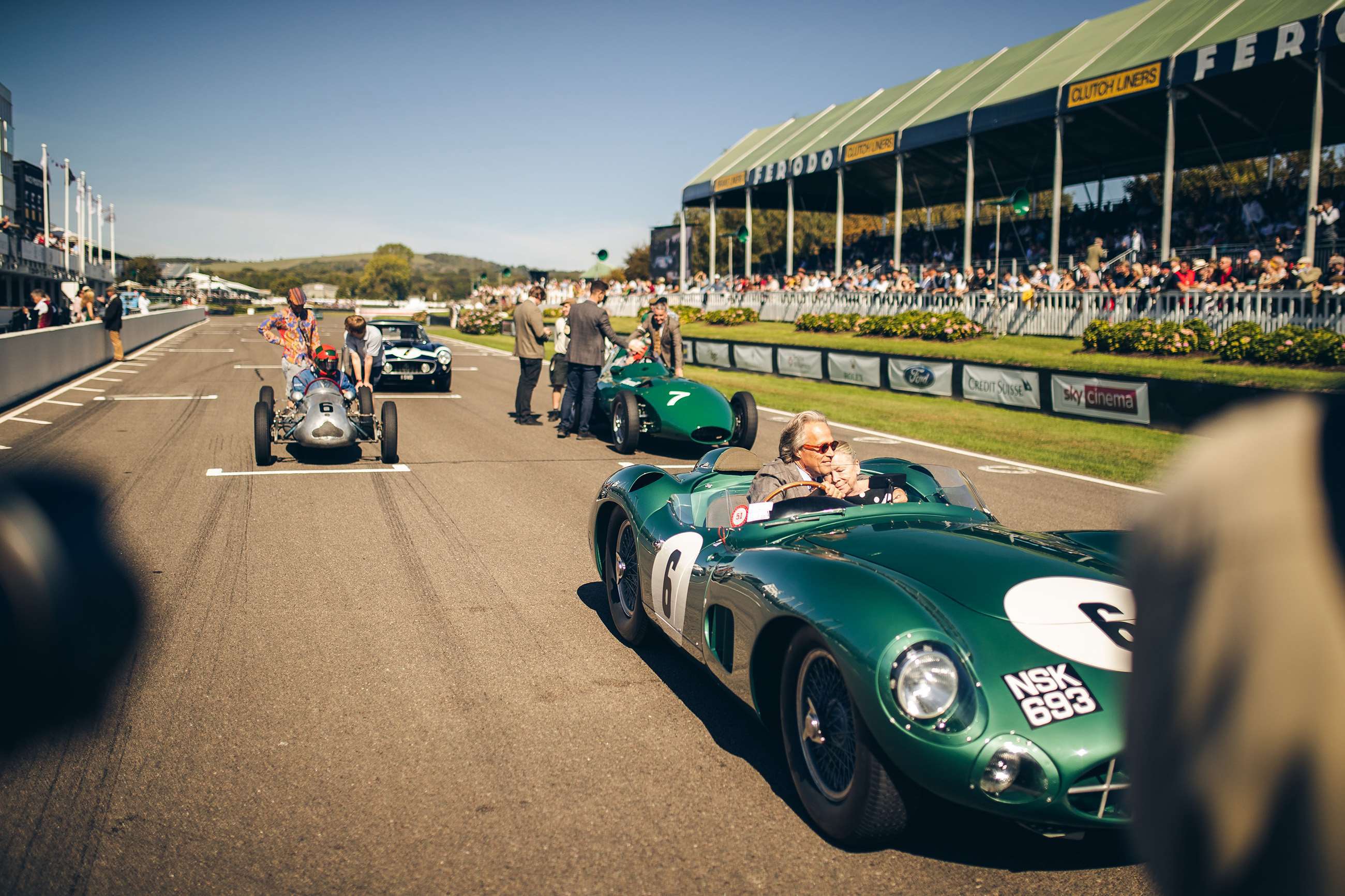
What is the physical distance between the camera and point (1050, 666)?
2.89m

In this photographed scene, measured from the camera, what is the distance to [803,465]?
4.95 meters

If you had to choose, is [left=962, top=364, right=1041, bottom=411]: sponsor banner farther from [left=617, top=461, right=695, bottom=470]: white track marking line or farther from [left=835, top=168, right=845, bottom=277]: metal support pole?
[left=835, top=168, right=845, bottom=277]: metal support pole

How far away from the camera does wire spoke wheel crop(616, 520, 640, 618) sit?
519 centimetres

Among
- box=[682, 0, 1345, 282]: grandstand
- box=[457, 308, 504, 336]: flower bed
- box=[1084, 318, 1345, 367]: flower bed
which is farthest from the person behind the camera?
box=[457, 308, 504, 336]: flower bed

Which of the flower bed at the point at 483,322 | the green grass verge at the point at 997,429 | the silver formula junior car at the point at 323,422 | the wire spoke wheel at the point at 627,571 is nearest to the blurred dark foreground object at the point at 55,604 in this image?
the wire spoke wheel at the point at 627,571

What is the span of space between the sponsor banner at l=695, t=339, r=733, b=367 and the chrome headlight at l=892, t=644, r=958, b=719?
23204mm

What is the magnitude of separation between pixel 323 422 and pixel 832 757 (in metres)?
8.38

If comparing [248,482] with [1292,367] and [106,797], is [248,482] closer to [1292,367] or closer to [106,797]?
[106,797]

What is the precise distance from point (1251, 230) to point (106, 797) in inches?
1046

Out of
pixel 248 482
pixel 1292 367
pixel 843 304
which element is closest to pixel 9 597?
pixel 248 482

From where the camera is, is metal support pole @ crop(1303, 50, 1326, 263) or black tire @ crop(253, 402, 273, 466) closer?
black tire @ crop(253, 402, 273, 466)

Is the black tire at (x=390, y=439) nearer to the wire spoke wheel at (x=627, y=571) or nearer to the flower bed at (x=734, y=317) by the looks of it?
the wire spoke wheel at (x=627, y=571)

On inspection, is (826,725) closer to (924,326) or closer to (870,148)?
(924,326)

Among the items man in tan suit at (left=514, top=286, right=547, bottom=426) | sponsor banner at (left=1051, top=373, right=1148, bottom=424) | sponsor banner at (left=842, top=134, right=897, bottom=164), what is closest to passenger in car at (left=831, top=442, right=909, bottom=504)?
man in tan suit at (left=514, top=286, right=547, bottom=426)
